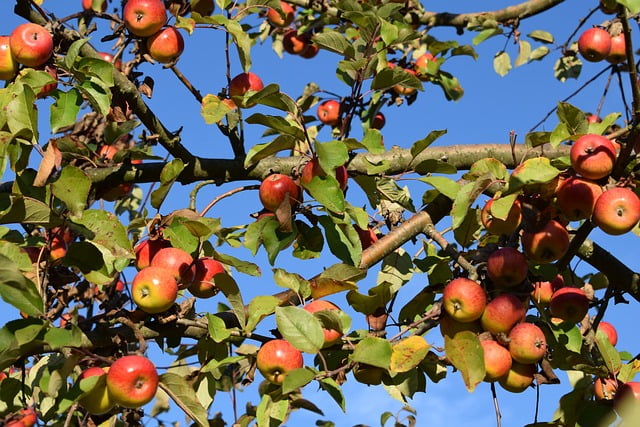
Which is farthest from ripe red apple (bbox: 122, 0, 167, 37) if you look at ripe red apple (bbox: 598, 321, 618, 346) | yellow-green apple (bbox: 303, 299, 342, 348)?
ripe red apple (bbox: 598, 321, 618, 346)

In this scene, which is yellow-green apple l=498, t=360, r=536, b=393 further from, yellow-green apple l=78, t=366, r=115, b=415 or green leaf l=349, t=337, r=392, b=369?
yellow-green apple l=78, t=366, r=115, b=415

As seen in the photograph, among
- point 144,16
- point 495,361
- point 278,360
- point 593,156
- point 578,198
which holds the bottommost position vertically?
point 278,360

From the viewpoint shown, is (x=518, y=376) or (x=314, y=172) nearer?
(x=518, y=376)

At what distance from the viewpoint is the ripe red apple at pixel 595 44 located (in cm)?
389

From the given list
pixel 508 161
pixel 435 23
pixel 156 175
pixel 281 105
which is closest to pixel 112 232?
pixel 281 105

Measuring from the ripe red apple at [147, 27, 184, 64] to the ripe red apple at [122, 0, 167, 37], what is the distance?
28 mm

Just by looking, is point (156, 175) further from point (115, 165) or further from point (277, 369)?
point (277, 369)

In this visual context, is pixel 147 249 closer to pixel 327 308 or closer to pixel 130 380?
pixel 130 380

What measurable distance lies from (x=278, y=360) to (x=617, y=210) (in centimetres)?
86

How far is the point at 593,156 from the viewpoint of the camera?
195cm

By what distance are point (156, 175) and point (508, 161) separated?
122cm

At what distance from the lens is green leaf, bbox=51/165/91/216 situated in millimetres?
1983

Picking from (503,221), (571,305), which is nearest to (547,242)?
(503,221)

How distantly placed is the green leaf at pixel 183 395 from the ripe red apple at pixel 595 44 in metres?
2.79
